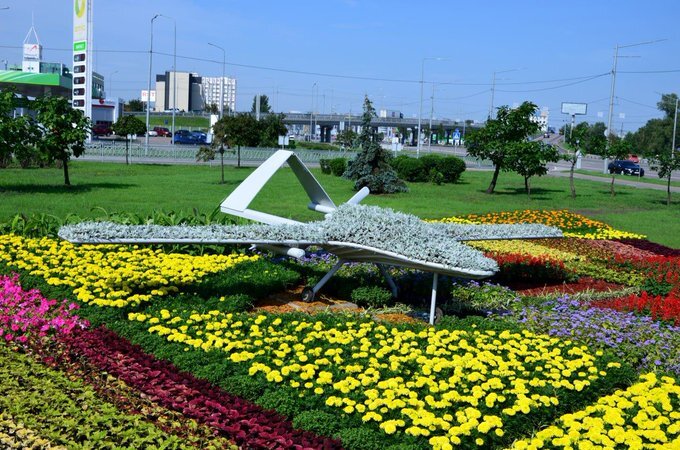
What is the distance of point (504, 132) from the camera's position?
1048 inches

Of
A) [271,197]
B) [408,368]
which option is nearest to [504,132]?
[271,197]

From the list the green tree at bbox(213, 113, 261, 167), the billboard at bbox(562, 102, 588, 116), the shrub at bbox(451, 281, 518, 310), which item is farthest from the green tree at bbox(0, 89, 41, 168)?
the billboard at bbox(562, 102, 588, 116)

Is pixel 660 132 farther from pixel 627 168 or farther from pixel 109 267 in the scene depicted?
pixel 109 267

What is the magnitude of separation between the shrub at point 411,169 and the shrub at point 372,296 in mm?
22441

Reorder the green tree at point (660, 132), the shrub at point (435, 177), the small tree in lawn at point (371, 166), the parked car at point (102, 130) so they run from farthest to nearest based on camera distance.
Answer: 1. the green tree at point (660, 132)
2. the parked car at point (102, 130)
3. the shrub at point (435, 177)
4. the small tree in lawn at point (371, 166)

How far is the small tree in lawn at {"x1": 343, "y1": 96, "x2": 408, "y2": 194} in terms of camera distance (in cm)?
2591

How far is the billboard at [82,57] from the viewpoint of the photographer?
42.8 metres

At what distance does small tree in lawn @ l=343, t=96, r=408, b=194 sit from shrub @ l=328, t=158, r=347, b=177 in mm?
3366

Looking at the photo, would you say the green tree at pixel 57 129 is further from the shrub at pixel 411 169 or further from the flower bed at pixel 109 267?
the shrub at pixel 411 169

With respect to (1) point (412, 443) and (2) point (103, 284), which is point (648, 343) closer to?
(1) point (412, 443)

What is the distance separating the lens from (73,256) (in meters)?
9.79

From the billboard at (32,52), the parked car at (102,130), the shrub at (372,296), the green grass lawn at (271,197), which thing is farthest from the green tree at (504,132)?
the billboard at (32,52)

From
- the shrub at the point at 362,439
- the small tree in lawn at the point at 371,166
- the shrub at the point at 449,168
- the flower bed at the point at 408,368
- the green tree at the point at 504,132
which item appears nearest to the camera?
the shrub at the point at 362,439

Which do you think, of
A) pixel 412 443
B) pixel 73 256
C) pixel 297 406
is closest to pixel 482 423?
pixel 412 443
